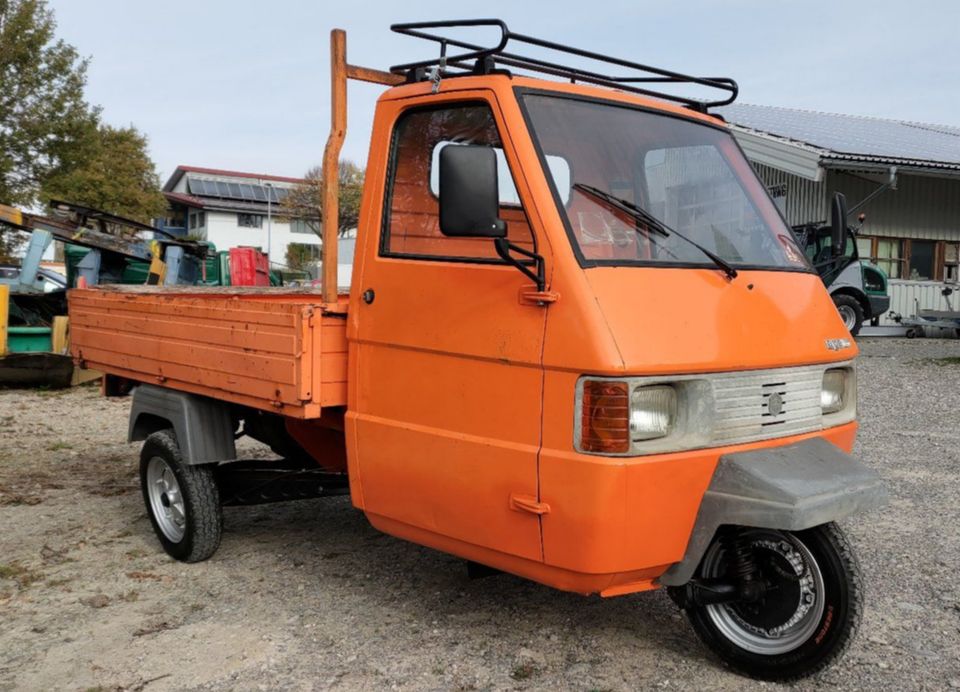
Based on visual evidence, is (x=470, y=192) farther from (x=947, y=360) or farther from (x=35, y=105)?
(x=35, y=105)

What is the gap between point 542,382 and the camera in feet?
10.5

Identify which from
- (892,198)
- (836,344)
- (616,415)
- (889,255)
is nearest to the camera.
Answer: (616,415)

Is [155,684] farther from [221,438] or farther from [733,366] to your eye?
[733,366]

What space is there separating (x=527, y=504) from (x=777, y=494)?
2.81 feet

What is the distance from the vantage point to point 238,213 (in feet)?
183

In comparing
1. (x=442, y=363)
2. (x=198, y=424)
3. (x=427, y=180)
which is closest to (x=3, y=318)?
(x=198, y=424)

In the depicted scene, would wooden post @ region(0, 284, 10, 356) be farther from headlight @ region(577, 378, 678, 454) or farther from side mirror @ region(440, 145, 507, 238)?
headlight @ region(577, 378, 678, 454)

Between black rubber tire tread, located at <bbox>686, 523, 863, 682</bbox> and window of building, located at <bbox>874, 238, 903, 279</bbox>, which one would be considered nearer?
black rubber tire tread, located at <bbox>686, 523, 863, 682</bbox>

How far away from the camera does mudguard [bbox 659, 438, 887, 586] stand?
3037mm

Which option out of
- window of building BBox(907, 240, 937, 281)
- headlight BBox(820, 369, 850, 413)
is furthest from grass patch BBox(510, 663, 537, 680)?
window of building BBox(907, 240, 937, 281)

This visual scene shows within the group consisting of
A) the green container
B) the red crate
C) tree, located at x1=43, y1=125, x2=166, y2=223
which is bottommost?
the green container

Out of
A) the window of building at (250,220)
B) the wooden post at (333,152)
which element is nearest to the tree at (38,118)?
the wooden post at (333,152)

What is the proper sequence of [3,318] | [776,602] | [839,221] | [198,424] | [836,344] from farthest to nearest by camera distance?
[3,318], [198,424], [839,221], [836,344], [776,602]

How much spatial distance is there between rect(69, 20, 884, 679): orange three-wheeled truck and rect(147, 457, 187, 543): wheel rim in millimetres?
1086
